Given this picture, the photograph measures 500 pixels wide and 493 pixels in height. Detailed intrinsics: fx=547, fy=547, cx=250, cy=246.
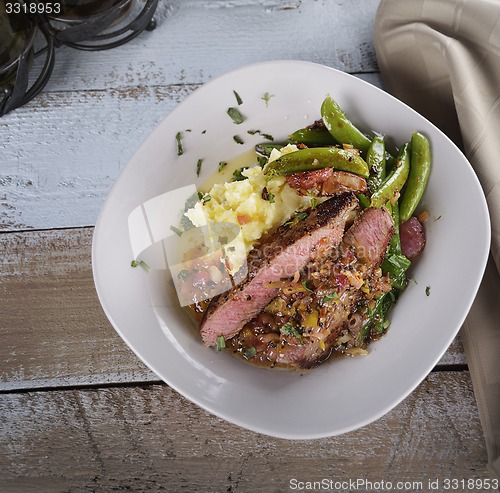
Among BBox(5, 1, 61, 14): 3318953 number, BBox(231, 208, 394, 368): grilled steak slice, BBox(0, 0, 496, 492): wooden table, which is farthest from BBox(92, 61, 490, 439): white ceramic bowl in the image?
BBox(5, 1, 61, 14): 3318953 number

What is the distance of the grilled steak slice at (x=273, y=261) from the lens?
2.54 meters

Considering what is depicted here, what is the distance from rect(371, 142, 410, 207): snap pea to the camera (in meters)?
2.59

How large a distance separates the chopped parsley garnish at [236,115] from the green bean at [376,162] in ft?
2.20

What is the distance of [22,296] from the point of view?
118 inches

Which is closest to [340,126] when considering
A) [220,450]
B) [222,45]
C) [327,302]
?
[327,302]

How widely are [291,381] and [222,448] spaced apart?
60cm

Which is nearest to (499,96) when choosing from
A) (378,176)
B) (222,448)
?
(378,176)

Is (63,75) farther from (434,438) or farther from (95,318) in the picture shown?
(434,438)

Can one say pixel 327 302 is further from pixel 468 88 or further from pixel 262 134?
pixel 468 88

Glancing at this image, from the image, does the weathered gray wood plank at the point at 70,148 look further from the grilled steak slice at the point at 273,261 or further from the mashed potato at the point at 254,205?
the grilled steak slice at the point at 273,261

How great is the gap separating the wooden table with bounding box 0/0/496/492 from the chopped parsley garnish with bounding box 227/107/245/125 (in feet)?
1.60

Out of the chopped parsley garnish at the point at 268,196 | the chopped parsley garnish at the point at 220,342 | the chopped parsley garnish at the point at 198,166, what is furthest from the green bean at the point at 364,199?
the chopped parsley garnish at the point at 220,342

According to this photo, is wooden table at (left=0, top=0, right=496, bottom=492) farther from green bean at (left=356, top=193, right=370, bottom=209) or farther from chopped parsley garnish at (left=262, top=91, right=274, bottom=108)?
green bean at (left=356, top=193, right=370, bottom=209)

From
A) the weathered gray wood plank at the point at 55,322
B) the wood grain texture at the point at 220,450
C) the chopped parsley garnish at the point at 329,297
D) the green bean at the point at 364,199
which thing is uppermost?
the green bean at the point at 364,199
